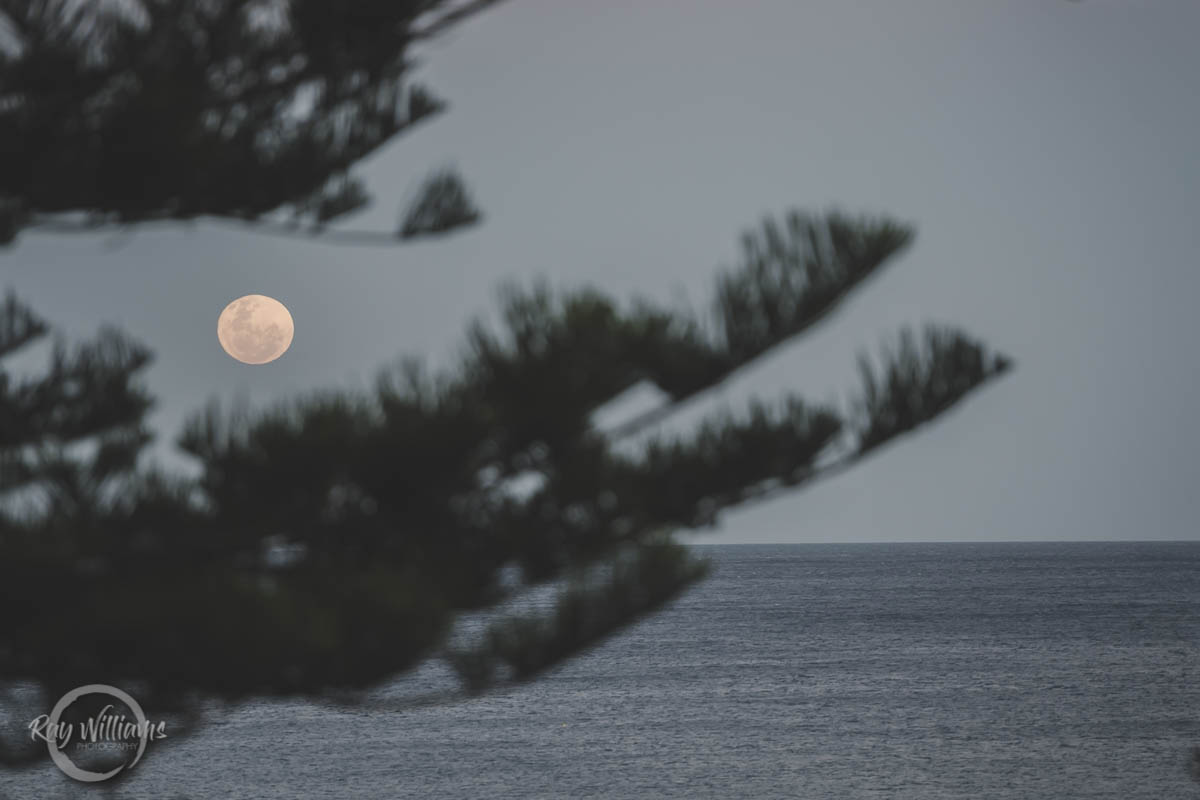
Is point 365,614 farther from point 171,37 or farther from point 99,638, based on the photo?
point 171,37

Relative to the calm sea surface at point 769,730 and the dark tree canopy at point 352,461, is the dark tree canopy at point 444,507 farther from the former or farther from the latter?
the calm sea surface at point 769,730

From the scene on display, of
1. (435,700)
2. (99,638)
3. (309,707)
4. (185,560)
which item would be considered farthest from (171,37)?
(309,707)

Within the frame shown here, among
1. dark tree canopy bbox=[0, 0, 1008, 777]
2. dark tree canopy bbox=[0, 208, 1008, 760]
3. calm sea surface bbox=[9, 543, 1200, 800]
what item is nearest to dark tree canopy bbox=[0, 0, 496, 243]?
dark tree canopy bbox=[0, 0, 1008, 777]

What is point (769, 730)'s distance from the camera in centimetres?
3503

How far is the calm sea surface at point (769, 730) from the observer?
1137 inches

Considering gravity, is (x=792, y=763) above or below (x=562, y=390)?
below

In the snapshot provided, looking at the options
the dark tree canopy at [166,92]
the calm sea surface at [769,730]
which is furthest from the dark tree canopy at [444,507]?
the calm sea surface at [769,730]

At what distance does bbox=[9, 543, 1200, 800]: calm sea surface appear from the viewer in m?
28.9

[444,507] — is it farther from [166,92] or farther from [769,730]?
[769,730]

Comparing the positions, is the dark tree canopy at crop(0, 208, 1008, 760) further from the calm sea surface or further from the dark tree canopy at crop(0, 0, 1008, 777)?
the calm sea surface

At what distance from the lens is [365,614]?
3.20 metres

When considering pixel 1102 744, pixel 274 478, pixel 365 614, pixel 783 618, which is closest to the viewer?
pixel 365 614

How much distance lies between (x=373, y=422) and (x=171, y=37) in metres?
1.39

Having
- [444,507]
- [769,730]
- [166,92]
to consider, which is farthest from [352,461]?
[769,730]
